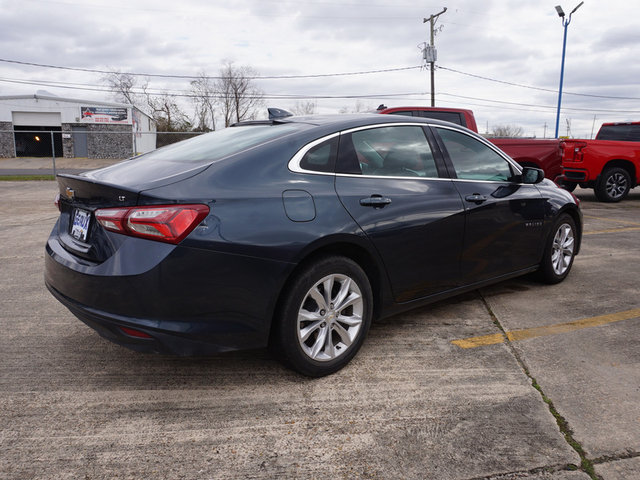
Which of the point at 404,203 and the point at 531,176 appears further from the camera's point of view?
the point at 531,176

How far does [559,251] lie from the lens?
4.94 m

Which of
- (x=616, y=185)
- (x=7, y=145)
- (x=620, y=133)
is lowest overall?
(x=616, y=185)

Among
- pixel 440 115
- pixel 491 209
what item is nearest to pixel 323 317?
pixel 491 209

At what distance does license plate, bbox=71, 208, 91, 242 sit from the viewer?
2760mm

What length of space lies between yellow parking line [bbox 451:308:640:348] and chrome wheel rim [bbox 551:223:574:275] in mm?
823

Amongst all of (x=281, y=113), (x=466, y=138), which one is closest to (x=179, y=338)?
(x=281, y=113)

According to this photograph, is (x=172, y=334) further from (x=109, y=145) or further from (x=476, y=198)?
(x=109, y=145)

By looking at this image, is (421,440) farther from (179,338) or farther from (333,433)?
(179,338)

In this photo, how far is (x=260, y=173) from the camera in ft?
9.04

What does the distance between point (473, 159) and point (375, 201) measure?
1.33 metres

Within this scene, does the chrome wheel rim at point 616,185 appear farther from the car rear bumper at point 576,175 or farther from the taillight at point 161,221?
the taillight at point 161,221

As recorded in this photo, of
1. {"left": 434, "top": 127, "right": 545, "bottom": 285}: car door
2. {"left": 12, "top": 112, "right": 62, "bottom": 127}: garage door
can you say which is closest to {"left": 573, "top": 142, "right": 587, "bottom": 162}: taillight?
{"left": 434, "top": 127, "right": 545, "bottom": 285}: car door

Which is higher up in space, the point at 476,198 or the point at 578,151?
the point at 578,151

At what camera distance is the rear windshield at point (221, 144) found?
3.00m
